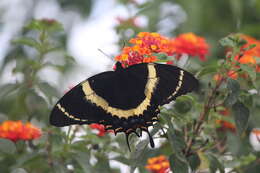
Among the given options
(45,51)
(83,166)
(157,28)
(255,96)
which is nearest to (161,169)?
(83,166)

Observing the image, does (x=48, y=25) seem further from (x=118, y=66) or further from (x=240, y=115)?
(x=240, y=115)

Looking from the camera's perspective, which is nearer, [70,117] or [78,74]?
[70,117]

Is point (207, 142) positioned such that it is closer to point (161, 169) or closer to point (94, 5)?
point (161, 169)

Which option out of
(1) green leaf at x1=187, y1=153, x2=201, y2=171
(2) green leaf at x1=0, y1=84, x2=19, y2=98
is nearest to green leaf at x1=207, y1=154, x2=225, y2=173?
(1) green leaf at x1=187, y1=153, x2=201, y2=171

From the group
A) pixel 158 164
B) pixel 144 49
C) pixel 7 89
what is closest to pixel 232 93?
pixel 144 49

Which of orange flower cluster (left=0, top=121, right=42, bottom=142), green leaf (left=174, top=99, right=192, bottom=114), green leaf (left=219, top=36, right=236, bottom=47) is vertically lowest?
orange flower cluster (left=0, top=121, right=42, bottom=142)

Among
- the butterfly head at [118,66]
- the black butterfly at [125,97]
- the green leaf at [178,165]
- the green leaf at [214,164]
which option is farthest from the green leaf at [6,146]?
the green leaf at [214,164]

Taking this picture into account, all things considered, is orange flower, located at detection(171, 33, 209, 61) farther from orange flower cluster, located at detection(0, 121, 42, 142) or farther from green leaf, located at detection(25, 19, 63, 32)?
orange flower cluster, located at detection(0, 121, 42, 142)
